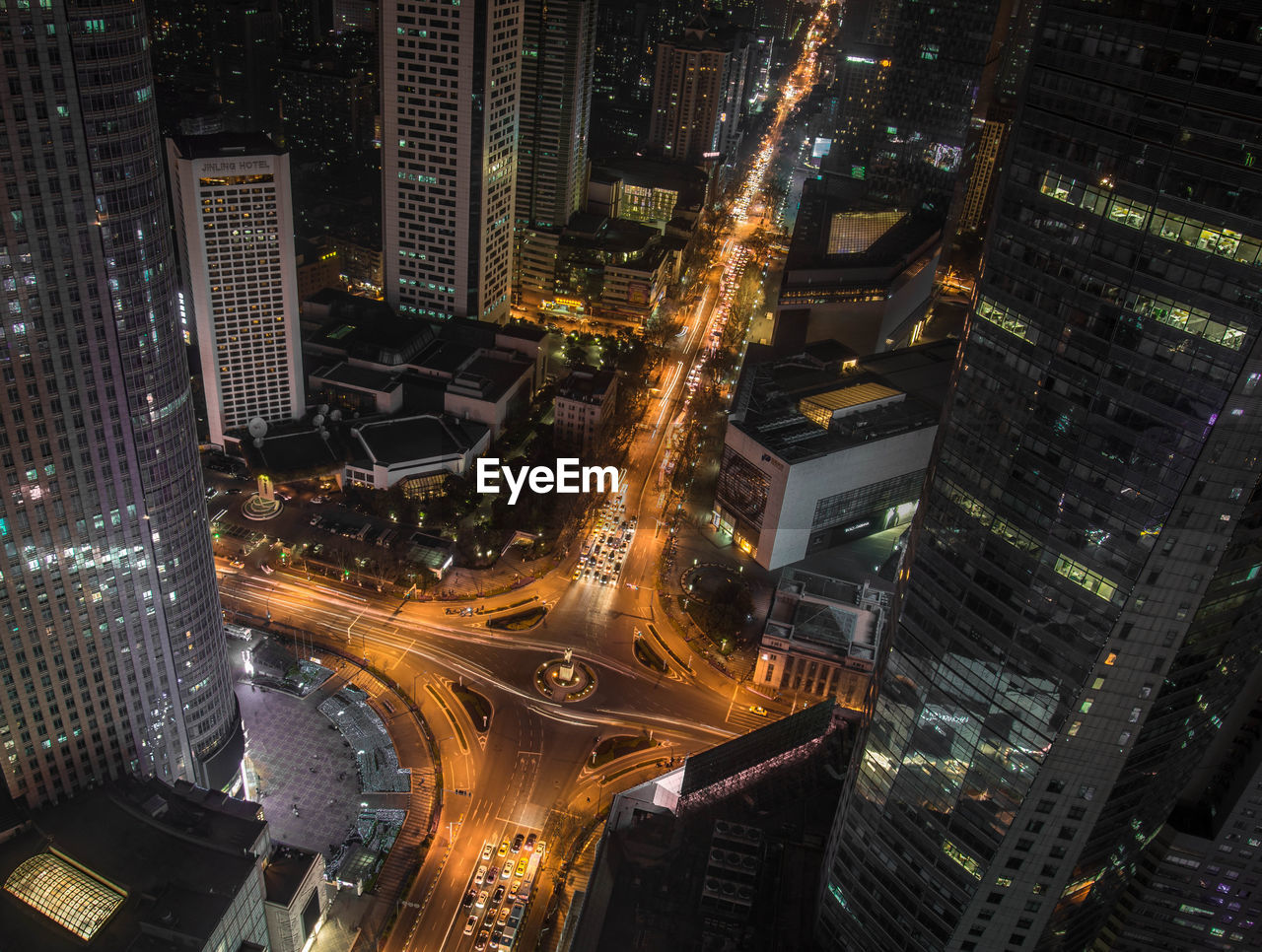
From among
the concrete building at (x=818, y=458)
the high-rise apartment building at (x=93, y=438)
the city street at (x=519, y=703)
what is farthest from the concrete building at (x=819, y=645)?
the high-rise apartment building at (x=93, y=438)

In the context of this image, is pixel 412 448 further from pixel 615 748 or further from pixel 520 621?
pixel 615 748

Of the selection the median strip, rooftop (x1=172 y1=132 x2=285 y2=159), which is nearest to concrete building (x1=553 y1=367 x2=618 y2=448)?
the median strip

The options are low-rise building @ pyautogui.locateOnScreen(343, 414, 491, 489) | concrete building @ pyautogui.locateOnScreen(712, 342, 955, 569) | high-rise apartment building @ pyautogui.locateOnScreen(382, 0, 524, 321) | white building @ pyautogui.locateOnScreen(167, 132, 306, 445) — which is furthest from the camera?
high-rise apartment building @ pyautogui.locateOnScreen(382, 0, 524, 321)

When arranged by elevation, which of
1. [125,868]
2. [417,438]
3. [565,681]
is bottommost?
[565,681]

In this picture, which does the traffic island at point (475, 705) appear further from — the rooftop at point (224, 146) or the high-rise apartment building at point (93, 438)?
the rooftop at point (224, 146)

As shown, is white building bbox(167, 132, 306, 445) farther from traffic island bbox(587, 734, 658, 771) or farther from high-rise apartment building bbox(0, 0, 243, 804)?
traffic island bbox(587, 734, 658, 771)

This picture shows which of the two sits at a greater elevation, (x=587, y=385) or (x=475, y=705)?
(x=587, y=385)

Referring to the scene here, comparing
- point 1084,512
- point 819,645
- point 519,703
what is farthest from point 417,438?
point 1084,512
